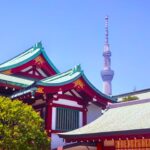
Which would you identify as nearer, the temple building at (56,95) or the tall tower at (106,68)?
the temple building at (56,95)

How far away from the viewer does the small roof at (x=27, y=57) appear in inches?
1062

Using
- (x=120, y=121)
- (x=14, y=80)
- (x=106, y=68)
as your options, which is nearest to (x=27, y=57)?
(x=14, y=80)

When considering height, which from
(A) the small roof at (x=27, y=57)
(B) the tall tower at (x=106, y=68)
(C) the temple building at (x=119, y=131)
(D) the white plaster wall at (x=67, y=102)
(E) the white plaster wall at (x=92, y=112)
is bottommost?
(C) the temple building at (x=119, y=131)

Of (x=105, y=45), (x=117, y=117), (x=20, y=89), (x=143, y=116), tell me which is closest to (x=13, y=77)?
(x=20, y=89)

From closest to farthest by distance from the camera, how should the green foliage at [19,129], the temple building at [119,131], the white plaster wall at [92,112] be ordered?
the green foliage at [19,129]
the temple building at [119,131]
the white plaster wall at [92,112]

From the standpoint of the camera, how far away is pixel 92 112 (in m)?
26.4

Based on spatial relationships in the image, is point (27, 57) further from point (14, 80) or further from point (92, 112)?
point (92, 112)

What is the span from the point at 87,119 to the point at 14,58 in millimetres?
9788

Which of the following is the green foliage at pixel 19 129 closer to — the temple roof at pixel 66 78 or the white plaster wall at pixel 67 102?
the temple roof at pixel 66 78

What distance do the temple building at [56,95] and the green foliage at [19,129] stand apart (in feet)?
15.0

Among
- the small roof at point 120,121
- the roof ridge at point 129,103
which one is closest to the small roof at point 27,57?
the roof ridge at point 129,103

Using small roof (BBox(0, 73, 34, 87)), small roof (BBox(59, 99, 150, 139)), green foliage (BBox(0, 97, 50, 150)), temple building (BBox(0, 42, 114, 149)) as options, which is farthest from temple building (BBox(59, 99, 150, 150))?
small roof (BBox(0, 73, 34, 87))

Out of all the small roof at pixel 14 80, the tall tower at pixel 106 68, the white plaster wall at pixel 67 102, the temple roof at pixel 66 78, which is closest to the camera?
the temple roof at pixel 66 78

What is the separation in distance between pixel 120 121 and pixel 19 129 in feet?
18.9
